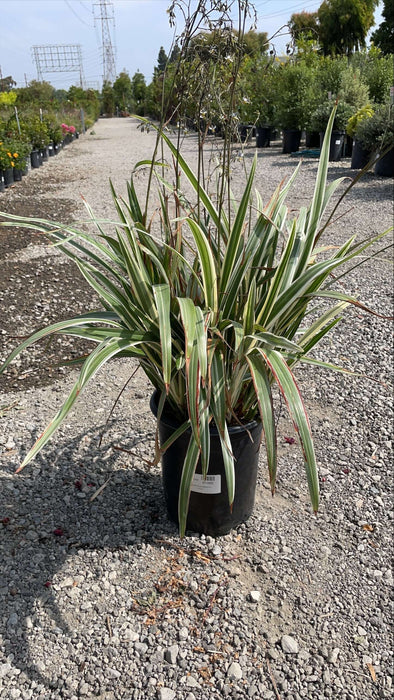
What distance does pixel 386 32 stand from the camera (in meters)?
24.0

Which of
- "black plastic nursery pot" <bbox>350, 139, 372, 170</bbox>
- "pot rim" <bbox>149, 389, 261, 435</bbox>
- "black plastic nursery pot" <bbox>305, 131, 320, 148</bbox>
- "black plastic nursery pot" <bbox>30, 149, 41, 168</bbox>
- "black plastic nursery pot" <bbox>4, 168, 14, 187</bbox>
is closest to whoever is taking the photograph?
"pot rim" <bbox>149, 389, 261, 435</bbox>

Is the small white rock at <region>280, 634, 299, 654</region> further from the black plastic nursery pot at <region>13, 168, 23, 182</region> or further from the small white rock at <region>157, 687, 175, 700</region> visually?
the black plastic nursery pot at <region>13, 168, 23, 182</region>

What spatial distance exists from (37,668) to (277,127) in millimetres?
12348

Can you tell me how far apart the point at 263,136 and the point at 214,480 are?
12757mm

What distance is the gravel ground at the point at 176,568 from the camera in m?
1.29

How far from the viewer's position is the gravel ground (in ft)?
4.25

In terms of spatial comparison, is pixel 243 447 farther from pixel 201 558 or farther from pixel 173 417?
pixel 201 558

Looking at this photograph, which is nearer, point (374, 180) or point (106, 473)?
point (106, 473)

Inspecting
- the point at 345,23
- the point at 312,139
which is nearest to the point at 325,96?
the point at 312,139

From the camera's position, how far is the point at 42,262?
4.16 m

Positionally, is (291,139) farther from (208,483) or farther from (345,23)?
(345,23)

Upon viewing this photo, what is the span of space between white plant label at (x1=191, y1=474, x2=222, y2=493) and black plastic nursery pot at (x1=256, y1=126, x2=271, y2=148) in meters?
12.2

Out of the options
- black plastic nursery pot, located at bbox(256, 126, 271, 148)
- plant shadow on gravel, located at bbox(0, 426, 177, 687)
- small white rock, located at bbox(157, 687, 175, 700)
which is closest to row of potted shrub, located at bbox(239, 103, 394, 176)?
black plastic nursery pot, located at bbox(256, 126, 271, 148)

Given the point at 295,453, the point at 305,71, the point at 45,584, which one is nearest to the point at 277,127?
the point at 305,71
